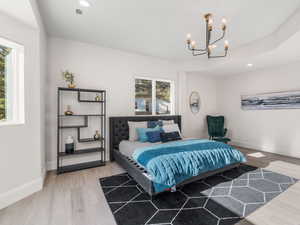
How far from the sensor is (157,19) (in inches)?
102

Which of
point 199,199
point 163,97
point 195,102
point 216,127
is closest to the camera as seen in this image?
point 199,199

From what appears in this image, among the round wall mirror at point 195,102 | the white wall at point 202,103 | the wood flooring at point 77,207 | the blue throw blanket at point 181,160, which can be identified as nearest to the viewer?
the wood flooring at point 77,207

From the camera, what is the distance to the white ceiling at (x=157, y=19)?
2203 millimetres

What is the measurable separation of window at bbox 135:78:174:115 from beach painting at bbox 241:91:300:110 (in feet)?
8.44

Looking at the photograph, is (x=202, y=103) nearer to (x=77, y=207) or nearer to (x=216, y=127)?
(x=216, y=127)

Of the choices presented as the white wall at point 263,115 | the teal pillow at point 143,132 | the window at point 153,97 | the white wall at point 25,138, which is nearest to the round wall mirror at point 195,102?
the window at point 153,97

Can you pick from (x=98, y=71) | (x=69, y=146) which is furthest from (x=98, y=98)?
(x=69, y=146)

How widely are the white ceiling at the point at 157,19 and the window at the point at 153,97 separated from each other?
1.20 metres

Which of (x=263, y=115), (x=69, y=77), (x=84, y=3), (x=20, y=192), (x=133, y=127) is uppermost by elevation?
(x=84, y=3)

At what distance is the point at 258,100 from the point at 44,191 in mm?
5893

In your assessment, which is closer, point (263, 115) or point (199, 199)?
point (199, 199)

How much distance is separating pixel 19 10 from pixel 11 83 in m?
1.01

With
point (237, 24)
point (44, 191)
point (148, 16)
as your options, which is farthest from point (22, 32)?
point (237, 24)

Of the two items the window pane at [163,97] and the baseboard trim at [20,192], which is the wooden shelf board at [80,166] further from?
the window pane at [163,97]
